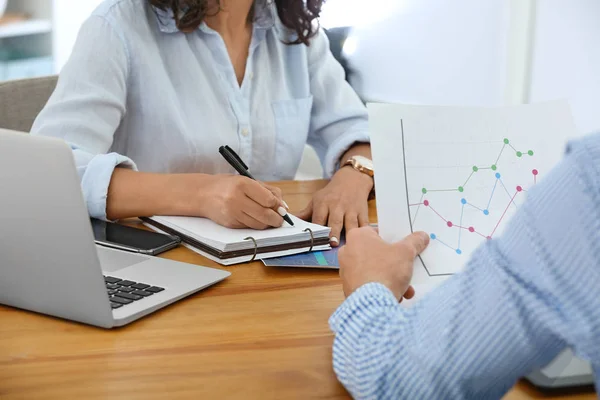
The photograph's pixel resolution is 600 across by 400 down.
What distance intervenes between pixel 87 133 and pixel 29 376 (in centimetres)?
70

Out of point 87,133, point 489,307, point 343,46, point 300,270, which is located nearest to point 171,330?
point 300,270

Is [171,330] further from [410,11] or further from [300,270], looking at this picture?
[410,11]

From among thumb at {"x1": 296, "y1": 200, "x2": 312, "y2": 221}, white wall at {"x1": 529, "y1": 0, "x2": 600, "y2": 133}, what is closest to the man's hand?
thumb at {"x1": 296, "y1": 200, "x2": 312, "y2": 221}

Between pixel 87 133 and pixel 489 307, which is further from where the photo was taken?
pixel 87 133

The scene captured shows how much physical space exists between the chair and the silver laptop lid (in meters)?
0.85

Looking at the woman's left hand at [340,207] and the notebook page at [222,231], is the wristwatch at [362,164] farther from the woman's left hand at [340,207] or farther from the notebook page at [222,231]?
the notebook page at [222,231]

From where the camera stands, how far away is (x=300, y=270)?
1093 mm

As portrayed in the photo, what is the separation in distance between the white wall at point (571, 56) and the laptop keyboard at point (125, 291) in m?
2.28

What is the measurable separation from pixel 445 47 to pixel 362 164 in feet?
6.39

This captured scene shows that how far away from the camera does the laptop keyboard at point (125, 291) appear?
93 cm

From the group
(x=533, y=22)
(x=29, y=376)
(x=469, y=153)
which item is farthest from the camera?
(x=533, y=22)

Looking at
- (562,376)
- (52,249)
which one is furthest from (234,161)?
(562,376)

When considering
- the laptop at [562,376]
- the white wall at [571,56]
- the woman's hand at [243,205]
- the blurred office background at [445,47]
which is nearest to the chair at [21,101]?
the woman's hand at [243,205]

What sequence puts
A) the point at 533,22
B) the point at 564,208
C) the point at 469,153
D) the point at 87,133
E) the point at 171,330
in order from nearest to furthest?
the point at 564,208 < the point at 171,330 < the point at 469,153 < the point at 87,133 < the point at 533,22
